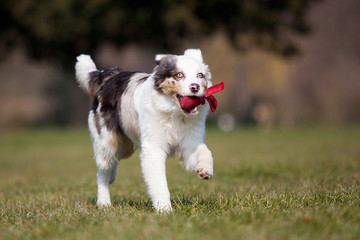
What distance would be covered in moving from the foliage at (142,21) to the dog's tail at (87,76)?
13740mm

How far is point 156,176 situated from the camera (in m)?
4.61

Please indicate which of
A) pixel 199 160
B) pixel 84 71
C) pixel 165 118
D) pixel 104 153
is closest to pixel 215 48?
pixel 84 71

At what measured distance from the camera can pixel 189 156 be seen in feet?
15.6

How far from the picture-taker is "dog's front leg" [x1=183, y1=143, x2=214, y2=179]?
14.6 feet

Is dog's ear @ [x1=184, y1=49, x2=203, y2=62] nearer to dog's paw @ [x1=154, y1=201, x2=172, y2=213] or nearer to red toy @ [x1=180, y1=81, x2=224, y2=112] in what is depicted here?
red toy @ [x1=180, y1=81, x2=224, y2=112]

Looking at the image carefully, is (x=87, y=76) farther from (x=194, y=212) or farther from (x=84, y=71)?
(x=194, y=212)

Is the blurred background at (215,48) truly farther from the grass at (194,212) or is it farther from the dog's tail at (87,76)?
the dog's tail at (87,76)

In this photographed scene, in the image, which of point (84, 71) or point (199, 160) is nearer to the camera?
point (199, 160)

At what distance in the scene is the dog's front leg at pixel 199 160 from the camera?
14.6 ft

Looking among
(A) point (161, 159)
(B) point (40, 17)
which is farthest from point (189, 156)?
(B) point (40, 17)

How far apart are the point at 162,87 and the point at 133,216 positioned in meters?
1.33

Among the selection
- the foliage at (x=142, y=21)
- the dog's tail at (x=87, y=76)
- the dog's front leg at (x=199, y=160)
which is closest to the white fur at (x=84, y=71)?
the dog's tail at (x=87, y=76)

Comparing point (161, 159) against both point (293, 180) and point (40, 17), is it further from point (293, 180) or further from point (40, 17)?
point (40, 17)

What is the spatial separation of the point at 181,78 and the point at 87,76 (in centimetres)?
207
